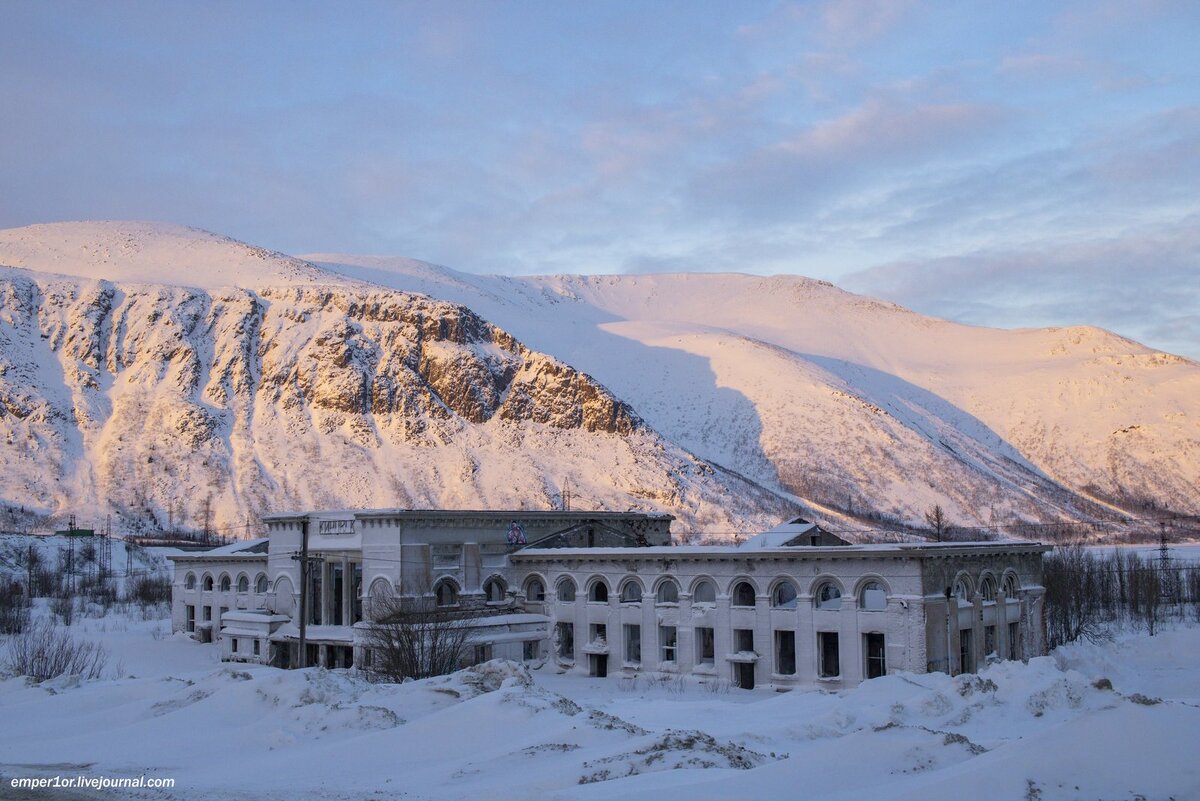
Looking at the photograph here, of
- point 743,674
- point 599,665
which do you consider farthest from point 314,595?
point 743,674

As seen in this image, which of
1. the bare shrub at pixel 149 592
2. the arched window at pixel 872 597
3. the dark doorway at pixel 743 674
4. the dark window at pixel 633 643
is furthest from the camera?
the bare shrub at pixel 149 592

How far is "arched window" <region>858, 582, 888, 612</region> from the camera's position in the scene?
44.8m

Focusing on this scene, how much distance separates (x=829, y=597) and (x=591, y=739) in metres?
26.0

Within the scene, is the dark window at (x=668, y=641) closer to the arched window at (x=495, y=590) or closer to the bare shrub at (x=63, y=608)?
the arched window at (x=495, y=590)

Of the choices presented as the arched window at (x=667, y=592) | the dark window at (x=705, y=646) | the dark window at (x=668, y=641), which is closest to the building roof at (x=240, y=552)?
the arched window at (x=667, y=592)

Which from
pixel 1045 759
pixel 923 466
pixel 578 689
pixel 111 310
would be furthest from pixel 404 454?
pixel 1045 759

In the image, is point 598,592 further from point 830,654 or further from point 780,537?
point 830,654

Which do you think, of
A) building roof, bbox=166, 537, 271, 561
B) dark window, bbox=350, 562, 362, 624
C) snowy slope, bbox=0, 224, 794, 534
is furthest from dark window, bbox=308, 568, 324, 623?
snowy slope, bbox=0, 224, 794, 534

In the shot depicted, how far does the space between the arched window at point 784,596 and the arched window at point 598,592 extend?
29.7 ft

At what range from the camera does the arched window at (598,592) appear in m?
53.6

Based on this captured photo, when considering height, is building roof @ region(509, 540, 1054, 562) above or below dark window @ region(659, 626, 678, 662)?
above

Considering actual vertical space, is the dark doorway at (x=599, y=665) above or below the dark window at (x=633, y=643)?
below

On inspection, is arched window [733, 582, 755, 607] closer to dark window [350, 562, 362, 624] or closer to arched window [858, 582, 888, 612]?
arched window [858, 582, 888, 612]

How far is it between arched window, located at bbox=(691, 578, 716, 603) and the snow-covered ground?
15.2 meters
